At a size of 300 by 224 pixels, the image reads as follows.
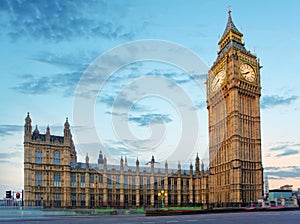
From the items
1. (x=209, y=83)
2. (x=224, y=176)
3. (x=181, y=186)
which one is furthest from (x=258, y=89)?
(x=181, y=186)

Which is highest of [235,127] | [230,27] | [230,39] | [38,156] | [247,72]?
[230,27]

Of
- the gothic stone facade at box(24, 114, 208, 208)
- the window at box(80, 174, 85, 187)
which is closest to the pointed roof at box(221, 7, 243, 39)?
the gothic stone facade at box(24, 114, 208, 208)

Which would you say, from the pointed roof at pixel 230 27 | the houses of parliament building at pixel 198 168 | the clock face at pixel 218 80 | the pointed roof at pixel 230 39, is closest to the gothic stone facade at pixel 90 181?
the houses of parliament building at pixel 198 168

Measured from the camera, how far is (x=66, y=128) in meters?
94.6

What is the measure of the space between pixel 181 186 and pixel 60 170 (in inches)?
1495

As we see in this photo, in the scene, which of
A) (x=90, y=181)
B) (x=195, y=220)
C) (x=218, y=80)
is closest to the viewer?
(x=195, y=220)

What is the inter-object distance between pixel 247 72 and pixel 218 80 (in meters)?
9.27

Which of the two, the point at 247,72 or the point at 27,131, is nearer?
the point at 27,131

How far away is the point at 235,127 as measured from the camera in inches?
3760

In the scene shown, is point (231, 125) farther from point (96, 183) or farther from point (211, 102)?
point (96, 183)

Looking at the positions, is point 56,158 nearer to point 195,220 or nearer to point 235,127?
point 235,127

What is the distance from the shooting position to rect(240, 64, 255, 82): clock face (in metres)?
101

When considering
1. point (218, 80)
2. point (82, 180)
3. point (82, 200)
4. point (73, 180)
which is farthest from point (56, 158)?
point (218, 80)

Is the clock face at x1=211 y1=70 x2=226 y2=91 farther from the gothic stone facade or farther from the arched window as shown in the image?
the arched window
